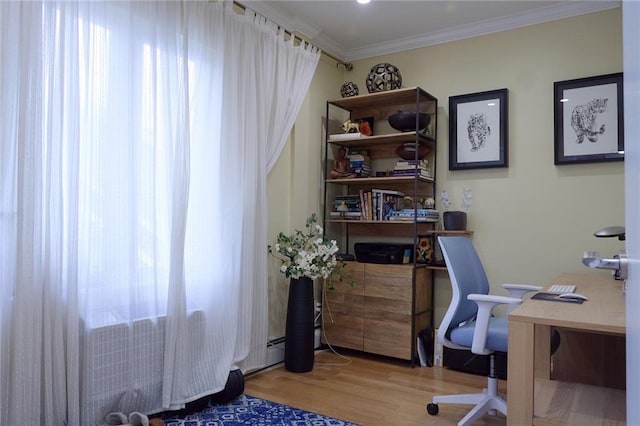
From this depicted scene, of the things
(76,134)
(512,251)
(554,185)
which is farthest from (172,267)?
(554,185)

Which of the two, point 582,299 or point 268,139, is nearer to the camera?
point 582,299

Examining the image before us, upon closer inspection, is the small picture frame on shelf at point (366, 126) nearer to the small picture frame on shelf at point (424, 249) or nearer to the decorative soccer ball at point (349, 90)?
the decorative soccer ball at point (349, 90)

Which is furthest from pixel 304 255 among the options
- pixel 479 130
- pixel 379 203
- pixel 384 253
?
pixel 479 130

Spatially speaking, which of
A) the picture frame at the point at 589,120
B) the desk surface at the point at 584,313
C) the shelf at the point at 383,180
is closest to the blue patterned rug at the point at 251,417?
the desk surface at the point at 584,313

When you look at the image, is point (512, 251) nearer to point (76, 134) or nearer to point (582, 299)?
point (582, 299)

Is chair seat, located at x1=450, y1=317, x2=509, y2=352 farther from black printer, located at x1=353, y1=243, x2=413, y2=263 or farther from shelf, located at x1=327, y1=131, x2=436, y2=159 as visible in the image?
shelf, located at x1=327, y1=131, x2=436, y2=159

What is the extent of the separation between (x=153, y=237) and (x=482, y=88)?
274cm

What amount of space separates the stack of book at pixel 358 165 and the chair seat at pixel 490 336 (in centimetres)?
181

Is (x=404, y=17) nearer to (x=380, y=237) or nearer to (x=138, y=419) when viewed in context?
(x=380, y=237)

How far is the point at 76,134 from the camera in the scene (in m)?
2.14

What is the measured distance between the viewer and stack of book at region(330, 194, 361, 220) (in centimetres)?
393

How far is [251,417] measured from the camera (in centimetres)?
254

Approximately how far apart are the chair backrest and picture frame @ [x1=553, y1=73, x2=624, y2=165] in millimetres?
1251

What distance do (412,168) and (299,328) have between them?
1.52 meters
